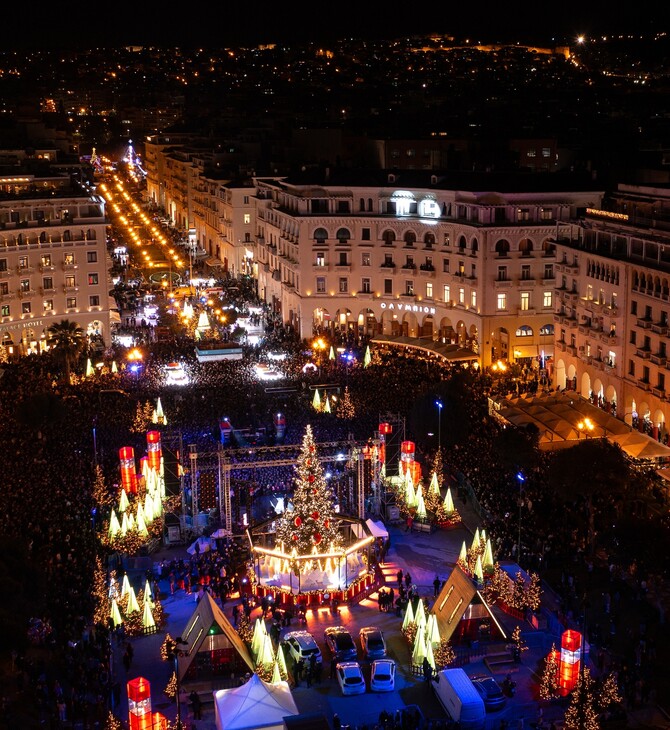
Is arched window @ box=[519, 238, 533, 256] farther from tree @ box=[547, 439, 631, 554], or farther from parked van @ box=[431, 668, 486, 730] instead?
parked van @ box=[431, 668, 486, 730]

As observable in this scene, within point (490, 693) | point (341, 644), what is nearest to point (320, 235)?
point (341, 644)

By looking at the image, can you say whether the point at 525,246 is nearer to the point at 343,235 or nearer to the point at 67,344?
the point at 343,235

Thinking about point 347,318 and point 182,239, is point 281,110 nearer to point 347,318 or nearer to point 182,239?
point 182,239

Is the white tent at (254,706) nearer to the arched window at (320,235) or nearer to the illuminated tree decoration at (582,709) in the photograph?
the illuminated tree decoration at (582,709)

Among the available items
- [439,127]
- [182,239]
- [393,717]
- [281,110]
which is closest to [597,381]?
[393,717]

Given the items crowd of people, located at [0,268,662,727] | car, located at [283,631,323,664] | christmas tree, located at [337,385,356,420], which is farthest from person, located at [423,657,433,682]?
christmas tree, located at [337,385,356,420]
